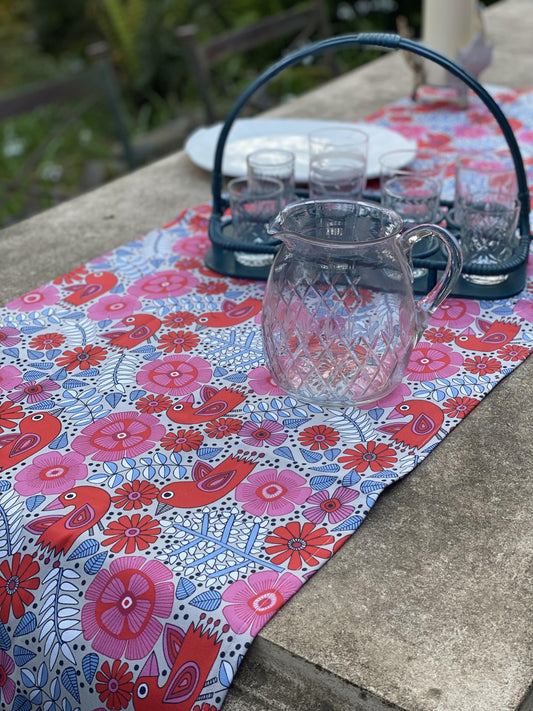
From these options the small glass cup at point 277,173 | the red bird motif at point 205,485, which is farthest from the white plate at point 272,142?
the red bird motif at point 205,485

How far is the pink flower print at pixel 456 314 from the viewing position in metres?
1.01

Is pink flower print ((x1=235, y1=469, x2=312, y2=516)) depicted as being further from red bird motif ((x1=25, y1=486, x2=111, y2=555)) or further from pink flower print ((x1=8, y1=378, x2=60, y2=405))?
pink flower print ((x1=8, y1=378, x2=60, y2=405))

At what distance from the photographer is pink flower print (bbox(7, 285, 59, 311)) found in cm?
111

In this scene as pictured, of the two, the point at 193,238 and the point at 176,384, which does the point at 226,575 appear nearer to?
the point at 176,384

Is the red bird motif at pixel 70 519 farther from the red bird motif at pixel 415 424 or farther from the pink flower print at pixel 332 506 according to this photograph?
the red bird motif at pixel 415 424

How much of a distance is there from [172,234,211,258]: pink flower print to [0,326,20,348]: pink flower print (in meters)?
0.30

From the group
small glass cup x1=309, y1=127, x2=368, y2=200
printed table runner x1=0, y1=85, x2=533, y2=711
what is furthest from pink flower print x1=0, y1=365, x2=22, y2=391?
small glass cup x1=309, y1=127, x2=368, y2=200

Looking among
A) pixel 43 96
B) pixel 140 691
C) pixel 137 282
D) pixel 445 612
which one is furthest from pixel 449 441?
pixel 43 96

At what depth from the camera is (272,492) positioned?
0.74 meters

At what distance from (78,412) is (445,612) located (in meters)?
0.43

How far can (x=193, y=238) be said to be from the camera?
4.24 feet

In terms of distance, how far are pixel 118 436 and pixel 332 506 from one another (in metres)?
0.23

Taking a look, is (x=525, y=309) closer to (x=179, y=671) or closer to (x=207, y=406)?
(x=207, y=406)

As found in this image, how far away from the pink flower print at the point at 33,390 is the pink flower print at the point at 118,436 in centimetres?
9
